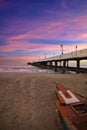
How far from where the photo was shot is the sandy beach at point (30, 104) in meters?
6.76

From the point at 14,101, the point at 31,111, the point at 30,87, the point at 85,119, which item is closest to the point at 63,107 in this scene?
the point at 85,119

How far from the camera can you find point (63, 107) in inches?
253

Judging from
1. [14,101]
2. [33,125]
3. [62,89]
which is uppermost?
[62,89]

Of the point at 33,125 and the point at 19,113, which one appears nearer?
the point at 33,125

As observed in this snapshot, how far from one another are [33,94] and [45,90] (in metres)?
0.98

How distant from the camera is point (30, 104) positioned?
8375mm

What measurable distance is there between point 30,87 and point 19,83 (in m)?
1.25

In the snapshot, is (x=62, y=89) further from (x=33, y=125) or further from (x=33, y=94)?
(x=33, y=125)

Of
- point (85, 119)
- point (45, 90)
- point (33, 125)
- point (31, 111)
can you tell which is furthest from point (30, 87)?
point (85, 119)

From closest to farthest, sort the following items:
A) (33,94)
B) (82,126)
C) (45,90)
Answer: (82,126) → (33,94) → (45,90)

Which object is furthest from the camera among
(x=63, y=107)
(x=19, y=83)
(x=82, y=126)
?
(x=19, y=83)

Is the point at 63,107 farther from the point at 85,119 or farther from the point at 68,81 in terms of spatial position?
the point at 68,81

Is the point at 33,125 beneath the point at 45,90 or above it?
beneath

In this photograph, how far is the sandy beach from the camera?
6762mm
